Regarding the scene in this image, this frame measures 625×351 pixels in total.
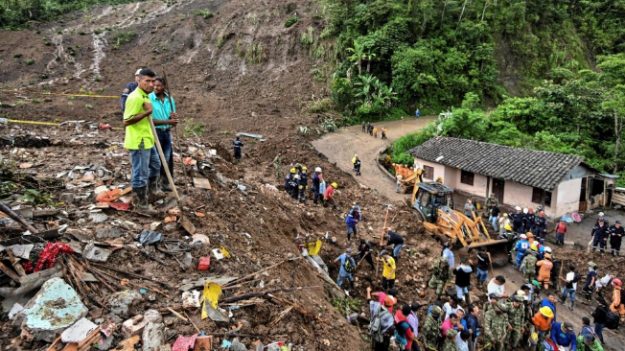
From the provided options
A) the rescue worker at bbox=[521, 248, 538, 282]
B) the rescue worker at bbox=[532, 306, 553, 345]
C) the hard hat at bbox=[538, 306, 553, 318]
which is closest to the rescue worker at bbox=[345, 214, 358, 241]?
the rescue worker at bbox=[521, 248, 538, 282]

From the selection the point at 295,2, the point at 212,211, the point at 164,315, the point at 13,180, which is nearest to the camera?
the point at 164,315

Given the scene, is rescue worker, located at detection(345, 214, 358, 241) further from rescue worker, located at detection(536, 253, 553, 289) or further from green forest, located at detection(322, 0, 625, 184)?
green forest, located at detection(322, 0, 625, 184)

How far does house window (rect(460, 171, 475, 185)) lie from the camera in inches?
816

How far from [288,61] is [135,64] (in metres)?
13.7

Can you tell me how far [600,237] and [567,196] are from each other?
3.84 metres

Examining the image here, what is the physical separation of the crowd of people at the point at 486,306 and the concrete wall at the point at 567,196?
15.5ft

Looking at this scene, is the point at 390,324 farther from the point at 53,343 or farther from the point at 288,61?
the point at 288,61

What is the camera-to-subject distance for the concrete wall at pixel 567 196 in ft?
59.5

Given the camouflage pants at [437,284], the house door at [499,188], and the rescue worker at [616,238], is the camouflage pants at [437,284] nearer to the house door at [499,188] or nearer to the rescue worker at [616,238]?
the rescue worker at [616,238]

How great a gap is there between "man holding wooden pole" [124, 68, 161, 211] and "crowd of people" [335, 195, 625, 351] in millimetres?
4635

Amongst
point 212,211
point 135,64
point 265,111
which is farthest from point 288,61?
point 212,211

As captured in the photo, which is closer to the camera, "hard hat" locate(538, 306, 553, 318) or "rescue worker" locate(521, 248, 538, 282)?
"hard hat" locate(538, 306, 553, 318)

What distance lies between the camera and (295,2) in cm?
4038

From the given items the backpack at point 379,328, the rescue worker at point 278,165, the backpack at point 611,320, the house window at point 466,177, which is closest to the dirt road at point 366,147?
the house window at point 466,177
